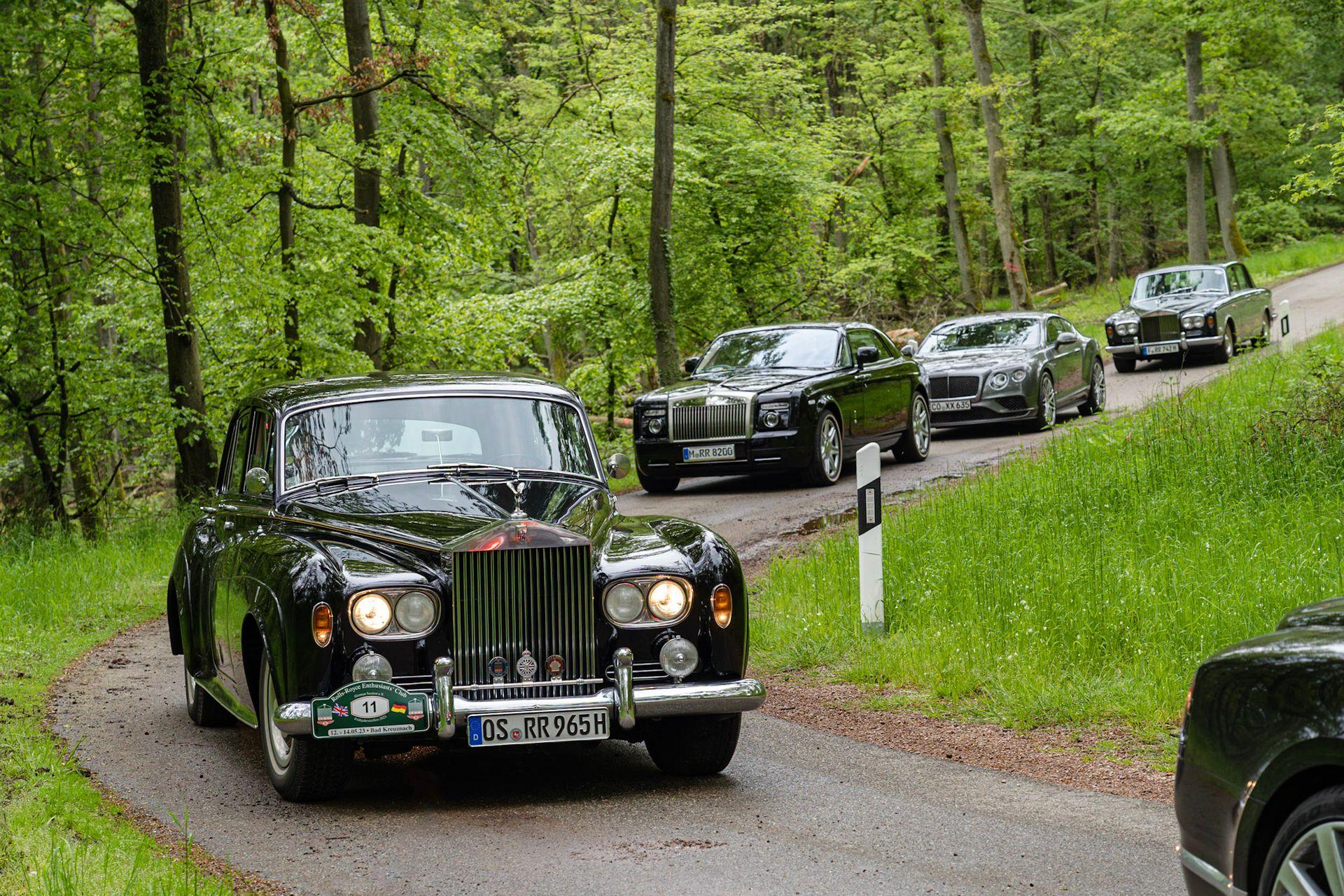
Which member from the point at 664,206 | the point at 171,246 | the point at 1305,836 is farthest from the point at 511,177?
the point at 1305,836

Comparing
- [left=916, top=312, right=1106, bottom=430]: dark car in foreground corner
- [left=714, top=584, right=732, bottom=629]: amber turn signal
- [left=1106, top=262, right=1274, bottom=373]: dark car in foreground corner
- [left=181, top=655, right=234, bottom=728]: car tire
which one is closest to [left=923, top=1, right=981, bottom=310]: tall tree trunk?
[left=1106, top=262, right=1274, bottom=373]: dark car in foreground corner

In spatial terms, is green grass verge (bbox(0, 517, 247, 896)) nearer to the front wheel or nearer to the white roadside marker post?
the white roadside marker post

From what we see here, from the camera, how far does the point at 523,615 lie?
19.4 ft

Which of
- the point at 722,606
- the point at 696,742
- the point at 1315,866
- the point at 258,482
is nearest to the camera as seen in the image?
the point at 1315,866

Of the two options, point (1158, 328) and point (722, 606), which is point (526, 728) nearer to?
point (722, 606)

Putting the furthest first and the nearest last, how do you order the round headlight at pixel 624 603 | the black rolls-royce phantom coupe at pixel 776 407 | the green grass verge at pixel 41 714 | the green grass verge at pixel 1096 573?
the black rolls-royce phantom coupe at pixel 776 407, the green grass verge at pixel 1096 573, the round headlight at pixel 624 603, the green grass verge at pixel 41 714

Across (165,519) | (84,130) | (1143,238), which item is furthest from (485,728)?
(1143,238)

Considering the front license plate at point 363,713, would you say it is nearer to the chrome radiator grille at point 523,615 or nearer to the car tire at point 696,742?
the chrome radiator grille at point 523,615

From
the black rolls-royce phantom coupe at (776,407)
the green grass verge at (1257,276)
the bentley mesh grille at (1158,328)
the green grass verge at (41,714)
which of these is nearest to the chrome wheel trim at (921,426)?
the black rolls-royce phantom coupe at (776,407)

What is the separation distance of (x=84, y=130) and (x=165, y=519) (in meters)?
5.10

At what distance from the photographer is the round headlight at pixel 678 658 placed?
19.9 feet

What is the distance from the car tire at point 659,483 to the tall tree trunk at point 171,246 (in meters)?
5.35

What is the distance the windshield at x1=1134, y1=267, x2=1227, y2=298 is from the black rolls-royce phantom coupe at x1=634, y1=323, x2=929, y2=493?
11519 millimetres

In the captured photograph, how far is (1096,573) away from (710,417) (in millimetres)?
7941
